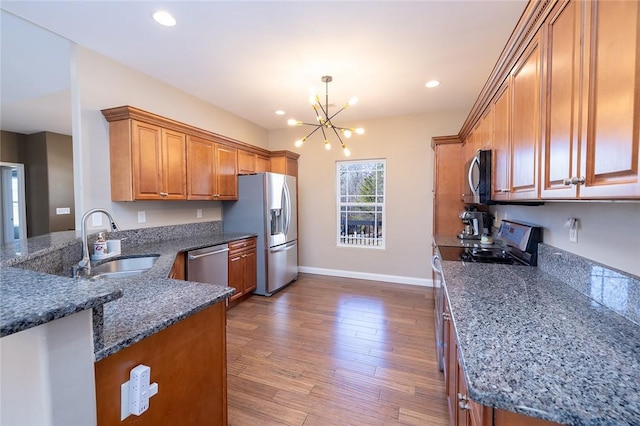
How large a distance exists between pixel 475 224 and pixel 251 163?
3303 mm

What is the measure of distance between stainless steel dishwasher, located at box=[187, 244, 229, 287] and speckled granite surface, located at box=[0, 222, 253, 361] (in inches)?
37.7

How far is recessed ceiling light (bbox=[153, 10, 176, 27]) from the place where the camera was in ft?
6.68

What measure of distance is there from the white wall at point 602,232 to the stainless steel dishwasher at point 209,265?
315 centimetres

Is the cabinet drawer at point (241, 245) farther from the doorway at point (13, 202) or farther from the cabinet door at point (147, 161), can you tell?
the doorway at point (13, 202)

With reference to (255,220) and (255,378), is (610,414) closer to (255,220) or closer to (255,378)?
(255,378)

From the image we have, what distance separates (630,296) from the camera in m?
1.09

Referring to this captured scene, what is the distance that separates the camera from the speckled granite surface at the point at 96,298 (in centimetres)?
65

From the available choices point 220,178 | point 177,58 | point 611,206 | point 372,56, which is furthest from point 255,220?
point 611,206

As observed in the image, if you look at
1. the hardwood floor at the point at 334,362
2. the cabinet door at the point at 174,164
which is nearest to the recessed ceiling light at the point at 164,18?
the cabinet door at the point at 174,164

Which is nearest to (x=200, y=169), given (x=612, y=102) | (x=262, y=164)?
(x=262, y=164)

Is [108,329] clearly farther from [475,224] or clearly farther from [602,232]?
[475,224]

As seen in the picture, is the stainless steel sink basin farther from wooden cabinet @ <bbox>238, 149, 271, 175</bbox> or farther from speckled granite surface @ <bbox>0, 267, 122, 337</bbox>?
wooden cabinet @ <bbox>238, 149, 271, 175</bbox>

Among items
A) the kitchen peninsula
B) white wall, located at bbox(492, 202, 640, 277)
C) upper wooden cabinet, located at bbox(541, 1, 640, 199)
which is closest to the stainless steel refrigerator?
the kitchen peninsula

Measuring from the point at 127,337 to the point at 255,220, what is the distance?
315cm
